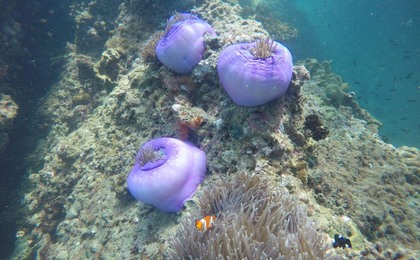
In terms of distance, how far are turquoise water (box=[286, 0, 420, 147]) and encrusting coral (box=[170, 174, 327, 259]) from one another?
35.6 feet

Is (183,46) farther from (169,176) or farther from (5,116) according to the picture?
(5,116)

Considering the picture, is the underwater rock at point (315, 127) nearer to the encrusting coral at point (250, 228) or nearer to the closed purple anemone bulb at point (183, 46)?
the encrusting coral at point (250, 228)

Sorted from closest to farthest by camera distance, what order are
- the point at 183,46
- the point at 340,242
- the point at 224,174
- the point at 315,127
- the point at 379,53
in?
the point at 340,242
the point at 224,174
the point at 315,127
the point at 183,46
the point at 379,53

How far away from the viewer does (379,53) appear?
37781 millimetres

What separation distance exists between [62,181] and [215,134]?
3.79 metres

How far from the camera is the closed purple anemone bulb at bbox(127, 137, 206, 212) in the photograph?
10.2ft

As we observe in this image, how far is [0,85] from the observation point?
7.37 metres

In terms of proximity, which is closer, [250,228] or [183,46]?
[250,228]

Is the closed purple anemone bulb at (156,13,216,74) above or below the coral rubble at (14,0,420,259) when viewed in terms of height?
above

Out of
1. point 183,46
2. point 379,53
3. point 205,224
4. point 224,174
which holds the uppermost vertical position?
point 379,53

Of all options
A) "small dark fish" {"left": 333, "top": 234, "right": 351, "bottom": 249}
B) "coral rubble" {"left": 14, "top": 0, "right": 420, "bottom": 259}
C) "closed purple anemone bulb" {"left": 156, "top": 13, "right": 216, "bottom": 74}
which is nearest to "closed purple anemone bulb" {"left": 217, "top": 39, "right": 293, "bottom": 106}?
"coral rubble" {"left": 14, "top": 0, "right": 420, "bottom": 259}

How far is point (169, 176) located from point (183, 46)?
6.34 feet

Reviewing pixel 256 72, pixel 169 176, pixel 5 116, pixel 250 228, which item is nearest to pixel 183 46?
pixel 256 72

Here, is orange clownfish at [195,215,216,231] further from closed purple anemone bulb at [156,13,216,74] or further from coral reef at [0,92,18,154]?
coral reef at [0,92,18,154]
